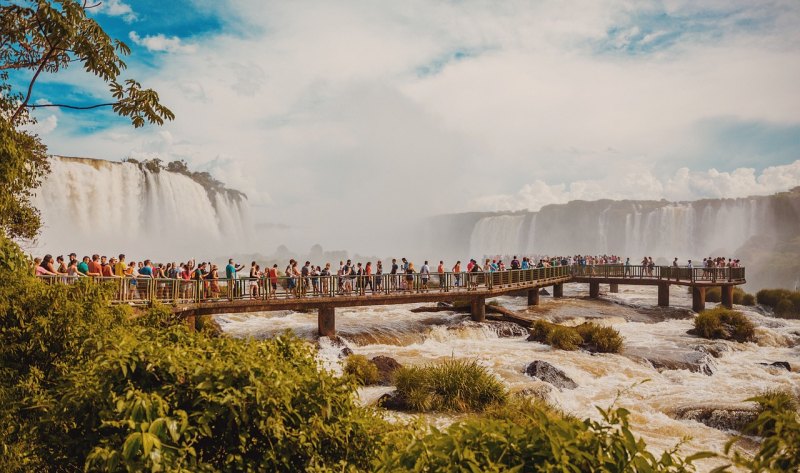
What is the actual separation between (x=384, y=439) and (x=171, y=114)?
37.6 ft

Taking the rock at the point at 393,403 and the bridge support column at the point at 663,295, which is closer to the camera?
the rock at the point at 393,403

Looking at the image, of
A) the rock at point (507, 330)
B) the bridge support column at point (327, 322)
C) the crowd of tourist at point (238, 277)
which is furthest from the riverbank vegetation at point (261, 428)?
the rock at point (507, 330)

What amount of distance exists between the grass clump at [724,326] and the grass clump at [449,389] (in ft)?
48.2

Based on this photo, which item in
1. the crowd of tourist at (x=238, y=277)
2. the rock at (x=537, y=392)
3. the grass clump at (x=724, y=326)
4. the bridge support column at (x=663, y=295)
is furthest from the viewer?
the bridge support column at (x=663, y=295)

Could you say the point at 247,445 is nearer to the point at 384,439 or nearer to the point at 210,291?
the point at 384,439

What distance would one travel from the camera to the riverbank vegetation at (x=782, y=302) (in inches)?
1379

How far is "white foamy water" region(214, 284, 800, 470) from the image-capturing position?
42.7ft

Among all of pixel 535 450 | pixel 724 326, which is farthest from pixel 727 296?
pixel 535 450

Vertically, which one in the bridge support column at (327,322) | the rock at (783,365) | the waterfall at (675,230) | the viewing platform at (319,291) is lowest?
the rock at (783,365)

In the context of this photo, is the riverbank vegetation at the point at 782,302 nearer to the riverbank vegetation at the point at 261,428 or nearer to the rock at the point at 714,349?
the rock at the point at 714,349

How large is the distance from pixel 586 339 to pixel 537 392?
7.47 metres

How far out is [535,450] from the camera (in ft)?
9.82

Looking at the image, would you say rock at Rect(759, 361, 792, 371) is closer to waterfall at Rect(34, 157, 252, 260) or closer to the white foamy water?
the white foamy water

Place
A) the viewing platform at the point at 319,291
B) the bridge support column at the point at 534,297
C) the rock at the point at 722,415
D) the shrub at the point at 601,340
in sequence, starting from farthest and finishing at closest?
the bridge support column at the point at 534,297 → the shrub at the point at 601,340 → the viewing platform at the point at 319,291 → the rock at the point at 722,415
